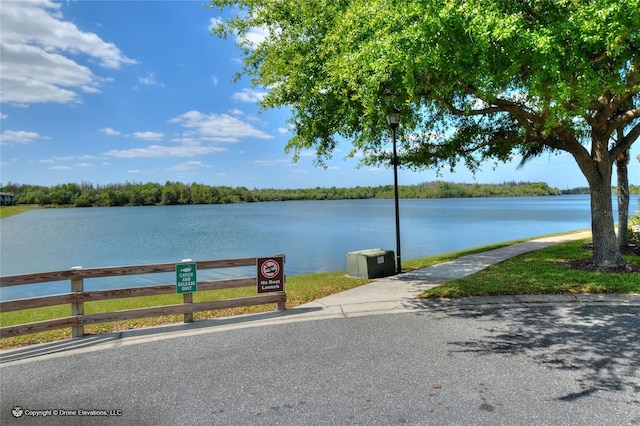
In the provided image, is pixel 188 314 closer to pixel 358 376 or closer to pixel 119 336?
pixel 119 336

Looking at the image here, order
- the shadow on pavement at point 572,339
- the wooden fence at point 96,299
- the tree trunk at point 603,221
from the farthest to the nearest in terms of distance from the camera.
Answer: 1. the tree trunk at point 603,221
2. the wooden fence at point 96,299
3. the shadow on pavement at point 572,339

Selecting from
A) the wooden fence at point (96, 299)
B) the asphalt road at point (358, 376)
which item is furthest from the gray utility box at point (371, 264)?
the asphalt road at point (358, 376)

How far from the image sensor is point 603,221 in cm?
1044

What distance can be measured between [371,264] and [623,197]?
10415 millimetres

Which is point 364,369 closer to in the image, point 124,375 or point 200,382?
point 200,382

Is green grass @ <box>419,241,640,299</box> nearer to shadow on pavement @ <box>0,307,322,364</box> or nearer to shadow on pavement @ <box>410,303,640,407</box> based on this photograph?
shadow on pavement @ <box>410,303,640,407</box>

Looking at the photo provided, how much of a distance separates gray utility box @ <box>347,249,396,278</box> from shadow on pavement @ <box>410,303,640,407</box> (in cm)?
332

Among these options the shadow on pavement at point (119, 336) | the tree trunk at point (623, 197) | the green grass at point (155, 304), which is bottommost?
the green grass at point (155, 304)

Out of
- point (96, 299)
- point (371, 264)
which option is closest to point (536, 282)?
point (371, 264)

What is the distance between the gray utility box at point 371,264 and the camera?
421 inches

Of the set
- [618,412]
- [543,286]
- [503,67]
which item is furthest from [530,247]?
[618,412]

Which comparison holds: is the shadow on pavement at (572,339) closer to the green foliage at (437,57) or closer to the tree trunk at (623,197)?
the green foliage at (437,57)

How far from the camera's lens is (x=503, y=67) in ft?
21.4

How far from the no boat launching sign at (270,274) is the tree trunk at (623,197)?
13044 millimetres
